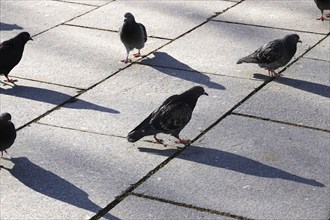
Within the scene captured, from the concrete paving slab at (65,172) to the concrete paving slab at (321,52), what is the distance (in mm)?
3133

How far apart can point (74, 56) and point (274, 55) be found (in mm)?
2370

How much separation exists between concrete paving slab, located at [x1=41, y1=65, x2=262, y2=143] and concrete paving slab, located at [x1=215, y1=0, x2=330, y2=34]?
2.08 metres

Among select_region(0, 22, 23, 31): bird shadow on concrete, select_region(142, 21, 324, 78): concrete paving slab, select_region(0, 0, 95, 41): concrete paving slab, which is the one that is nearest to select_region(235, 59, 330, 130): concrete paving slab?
select_region(142, 21, 324, 78): concrete paving slab

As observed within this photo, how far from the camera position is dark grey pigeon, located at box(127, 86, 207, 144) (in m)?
7.56

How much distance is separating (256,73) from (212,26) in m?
1.68

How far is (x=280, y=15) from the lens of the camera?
11.6 meters

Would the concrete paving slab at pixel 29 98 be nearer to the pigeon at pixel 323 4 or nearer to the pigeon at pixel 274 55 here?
the pigeon at pixel 274 55

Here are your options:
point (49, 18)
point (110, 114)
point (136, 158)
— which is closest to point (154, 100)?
point (110, 114)

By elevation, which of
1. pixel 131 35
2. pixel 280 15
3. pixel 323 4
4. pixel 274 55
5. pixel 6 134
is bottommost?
pixel 280 15

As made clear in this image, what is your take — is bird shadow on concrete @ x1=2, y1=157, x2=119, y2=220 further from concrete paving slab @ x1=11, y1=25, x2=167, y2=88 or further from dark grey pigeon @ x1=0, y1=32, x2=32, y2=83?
concrete paving slab @ x1=11, y1=25, x2=167, y2=88

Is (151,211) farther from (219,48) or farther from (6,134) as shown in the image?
(219,48)

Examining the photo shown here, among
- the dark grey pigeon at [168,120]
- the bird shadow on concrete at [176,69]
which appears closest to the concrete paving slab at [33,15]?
the bird shadow on concrete at [176,69]

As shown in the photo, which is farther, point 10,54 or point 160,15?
point 160,15

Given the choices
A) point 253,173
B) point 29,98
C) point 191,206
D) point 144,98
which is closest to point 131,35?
point 144,98
